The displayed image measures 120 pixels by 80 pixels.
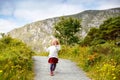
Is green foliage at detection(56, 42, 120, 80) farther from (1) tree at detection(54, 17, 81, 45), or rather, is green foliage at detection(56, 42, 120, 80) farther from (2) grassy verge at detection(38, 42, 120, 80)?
(1) tree at detection(54, 17, 81, 45)

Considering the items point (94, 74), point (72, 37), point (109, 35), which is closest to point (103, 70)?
point (94, 74)

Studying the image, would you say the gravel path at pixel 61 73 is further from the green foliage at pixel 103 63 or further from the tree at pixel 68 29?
the tree at pixel 68 29

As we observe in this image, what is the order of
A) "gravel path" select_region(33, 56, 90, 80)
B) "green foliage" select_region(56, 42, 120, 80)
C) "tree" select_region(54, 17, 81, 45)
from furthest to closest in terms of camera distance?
"tree" select_region(54, 17, 81, 45) → "gravel path" select_region(33, 56, 90, 80) → "green foliage" select_region(56, 42, 120, 80)

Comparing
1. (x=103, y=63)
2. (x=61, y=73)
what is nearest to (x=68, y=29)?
(x=61, y=73)

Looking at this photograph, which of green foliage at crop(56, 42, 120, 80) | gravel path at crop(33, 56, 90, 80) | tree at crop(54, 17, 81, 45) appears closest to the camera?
green foliage at crop(56, 42, 120, 80)

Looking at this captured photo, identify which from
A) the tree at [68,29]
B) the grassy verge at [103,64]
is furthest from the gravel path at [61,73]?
the tree at [68,29]

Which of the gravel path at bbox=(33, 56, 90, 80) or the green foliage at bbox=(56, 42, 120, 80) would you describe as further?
the gravel path at bbox=(33, 56, 90, 80)

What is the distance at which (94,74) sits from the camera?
50.8 feet

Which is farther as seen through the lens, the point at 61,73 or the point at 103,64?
the point at 61,73

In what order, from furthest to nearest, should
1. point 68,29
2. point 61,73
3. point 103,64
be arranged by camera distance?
point 68,29 < point 61,73 < point 103,64

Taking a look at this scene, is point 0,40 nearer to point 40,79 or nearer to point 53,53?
point 53,53

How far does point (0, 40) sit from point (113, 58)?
944cm

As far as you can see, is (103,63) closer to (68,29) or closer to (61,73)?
(61,73)

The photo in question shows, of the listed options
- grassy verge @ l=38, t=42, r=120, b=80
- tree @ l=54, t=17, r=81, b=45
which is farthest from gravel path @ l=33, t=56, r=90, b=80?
tree @ l=54, t=17, r=81, b=45
